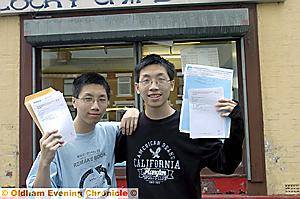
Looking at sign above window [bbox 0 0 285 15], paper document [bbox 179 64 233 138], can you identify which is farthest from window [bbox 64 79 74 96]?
paper document [bbox 179 64 233 138]

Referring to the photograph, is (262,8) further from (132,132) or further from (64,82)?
(132,132)

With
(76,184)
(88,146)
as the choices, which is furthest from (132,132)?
(76,184)

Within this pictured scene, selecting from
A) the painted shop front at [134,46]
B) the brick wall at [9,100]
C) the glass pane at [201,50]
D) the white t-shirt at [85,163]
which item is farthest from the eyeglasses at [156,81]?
the brick wall at [9,100]

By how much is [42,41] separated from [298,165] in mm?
4270

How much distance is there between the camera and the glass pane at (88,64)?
7.37 m

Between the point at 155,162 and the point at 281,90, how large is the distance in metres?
4.35

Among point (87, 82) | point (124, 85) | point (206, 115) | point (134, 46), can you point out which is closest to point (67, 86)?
point (124, 85)

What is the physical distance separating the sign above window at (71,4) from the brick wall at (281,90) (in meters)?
0.37

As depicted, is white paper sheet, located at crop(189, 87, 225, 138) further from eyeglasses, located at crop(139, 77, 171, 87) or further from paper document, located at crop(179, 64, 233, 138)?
eyeglasses, located at crop(139, 77, 171, 87)

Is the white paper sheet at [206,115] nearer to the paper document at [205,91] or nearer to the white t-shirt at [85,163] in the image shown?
the paper document at [205,91]

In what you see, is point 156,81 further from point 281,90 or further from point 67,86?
point 67,86

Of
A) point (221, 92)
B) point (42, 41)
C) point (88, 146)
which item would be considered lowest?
point (88, 146)

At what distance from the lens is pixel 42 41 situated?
23.3ft

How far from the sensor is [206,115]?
2.99 meters
